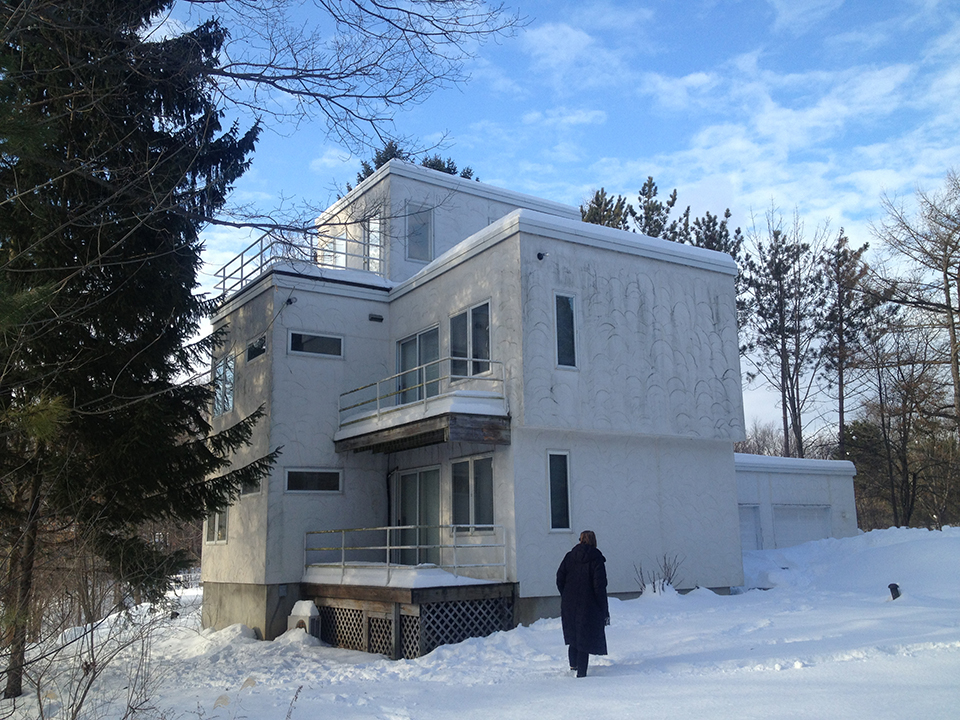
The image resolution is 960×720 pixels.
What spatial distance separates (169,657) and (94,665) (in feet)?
38.4

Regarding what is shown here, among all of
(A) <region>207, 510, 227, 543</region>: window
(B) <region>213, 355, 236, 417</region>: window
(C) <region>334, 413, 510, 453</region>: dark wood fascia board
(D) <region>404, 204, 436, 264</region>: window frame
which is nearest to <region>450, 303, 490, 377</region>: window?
(C) <region>334, 413, 510, 453</region>: dark wood fascia board

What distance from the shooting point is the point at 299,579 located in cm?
1805

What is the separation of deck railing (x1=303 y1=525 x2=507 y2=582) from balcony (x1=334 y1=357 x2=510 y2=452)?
1711 millimetres

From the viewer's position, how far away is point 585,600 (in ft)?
33.0

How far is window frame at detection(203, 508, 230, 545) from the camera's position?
20.4 metres

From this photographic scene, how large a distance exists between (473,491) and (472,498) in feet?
0.45

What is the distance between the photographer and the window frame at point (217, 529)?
804 inches

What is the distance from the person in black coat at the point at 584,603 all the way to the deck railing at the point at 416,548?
432cm

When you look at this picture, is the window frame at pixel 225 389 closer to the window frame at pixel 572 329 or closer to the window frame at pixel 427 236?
the window frame at pixel 427 236

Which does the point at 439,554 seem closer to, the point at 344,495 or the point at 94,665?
the point at 344,495

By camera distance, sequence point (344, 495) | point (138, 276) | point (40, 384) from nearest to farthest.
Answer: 1. point (40, 384)
2. point (138, 276)
3. point (344, 495)

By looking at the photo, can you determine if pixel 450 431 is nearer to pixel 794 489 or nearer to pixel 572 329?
pixel 572 329

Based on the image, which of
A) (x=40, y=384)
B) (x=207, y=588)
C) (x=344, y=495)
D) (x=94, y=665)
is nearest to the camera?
(x=94, y=665)

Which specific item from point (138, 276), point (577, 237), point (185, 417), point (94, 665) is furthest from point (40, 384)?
point (577, 237)
